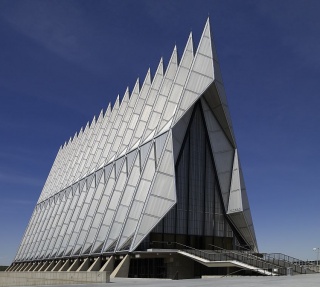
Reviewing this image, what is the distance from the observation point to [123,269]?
35.8m

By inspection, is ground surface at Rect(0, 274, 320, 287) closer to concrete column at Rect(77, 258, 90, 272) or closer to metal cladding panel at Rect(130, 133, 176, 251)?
metal cladding panel at Rect(130, 133, 176, 251)

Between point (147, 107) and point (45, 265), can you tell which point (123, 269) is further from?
point (45, 265)

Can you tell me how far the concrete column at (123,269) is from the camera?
115 feet

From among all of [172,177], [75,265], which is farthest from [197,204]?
[75,265]

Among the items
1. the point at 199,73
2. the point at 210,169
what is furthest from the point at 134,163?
the point at 199,73

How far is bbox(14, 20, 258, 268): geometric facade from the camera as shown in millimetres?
40125

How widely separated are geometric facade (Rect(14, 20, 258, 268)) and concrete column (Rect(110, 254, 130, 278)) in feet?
2.62

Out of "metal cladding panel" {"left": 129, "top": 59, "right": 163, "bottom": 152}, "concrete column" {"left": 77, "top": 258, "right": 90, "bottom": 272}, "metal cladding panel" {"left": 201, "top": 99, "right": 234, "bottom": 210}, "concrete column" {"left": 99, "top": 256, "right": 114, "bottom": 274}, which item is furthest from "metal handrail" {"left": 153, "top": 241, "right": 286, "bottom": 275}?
"metal cladding panel" {"left": 129, "top": 59, "right": 163, "bottom": 152}

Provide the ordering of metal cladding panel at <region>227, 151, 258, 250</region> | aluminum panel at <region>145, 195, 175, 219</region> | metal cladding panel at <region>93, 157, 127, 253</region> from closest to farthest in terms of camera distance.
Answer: aluminum panel at <region>145, 195, 175, 219</region>
metal cladding panel at <region>93, 157, 127, 253</region>
metal cladding panel at <region>227, 151, 258, 250</region>

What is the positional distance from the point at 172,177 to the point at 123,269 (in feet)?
31.7

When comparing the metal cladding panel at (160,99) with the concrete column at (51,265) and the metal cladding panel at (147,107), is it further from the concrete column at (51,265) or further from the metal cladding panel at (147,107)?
the concrete column at (51,265)

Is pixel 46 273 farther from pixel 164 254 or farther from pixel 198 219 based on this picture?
pixel 198 219

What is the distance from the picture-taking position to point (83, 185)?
6034 cm

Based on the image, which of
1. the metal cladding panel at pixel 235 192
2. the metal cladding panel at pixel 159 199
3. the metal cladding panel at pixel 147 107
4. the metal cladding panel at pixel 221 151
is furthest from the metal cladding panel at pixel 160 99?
the metal cladding panel at pixel 235 192
